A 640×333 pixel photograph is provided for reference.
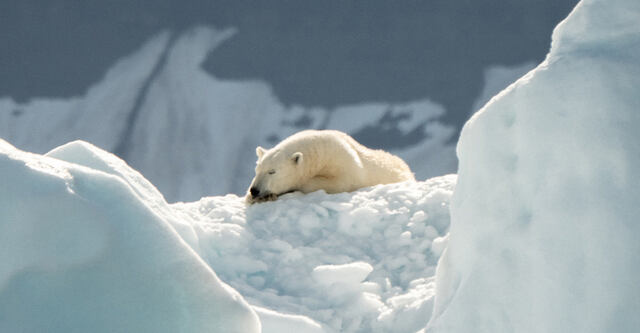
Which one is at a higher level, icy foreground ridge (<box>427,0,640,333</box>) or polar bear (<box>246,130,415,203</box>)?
icy foreground ridge (<box>427,0,640,333</box>)

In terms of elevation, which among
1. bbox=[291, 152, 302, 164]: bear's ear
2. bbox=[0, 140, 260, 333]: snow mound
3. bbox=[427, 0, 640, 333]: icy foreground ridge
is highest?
bbox=[427, 0, 640, 333]: icy foreground ridge

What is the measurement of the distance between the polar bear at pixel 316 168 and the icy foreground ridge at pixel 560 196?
10.8 ft

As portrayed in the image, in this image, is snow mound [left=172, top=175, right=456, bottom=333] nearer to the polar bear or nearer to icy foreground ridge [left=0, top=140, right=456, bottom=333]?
icy foreground ridge [left=0, top=140, right=456, bottom=333]

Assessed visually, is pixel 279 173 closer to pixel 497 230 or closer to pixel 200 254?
pixel 200 254

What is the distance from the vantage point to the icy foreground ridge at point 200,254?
2281 mm

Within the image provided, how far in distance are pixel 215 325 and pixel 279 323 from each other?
2.79 feet

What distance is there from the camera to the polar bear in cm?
594

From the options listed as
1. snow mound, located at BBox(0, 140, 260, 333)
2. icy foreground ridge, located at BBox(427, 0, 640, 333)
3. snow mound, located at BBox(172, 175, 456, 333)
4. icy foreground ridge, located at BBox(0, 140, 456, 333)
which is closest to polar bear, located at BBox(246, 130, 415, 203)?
icy foreground ridge, located at BBox(0, 140, 456, 333)

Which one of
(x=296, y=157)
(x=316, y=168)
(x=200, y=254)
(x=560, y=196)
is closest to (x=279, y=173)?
(x=296, y=157)

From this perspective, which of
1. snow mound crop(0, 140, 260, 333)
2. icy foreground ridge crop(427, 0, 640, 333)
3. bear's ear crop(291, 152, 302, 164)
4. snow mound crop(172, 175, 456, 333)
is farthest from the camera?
bear's ear crop(291, 152, 302, 164)

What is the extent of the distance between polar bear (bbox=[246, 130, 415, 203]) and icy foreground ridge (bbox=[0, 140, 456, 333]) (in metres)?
0.44

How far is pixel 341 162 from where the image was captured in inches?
243

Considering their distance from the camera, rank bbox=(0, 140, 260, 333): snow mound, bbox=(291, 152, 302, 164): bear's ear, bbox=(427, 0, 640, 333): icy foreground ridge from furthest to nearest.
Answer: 1. bbox=(291, 152, 302, 164): bear's ear
2. bbox=(0, 140, 260, 333): snow mound
3. bbox=(427, 0, 640, 333): icy foreground ridge

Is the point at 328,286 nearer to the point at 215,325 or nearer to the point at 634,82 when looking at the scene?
the point at 215,325
